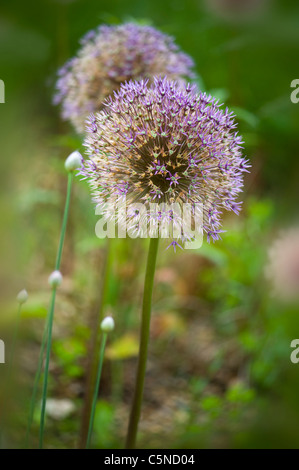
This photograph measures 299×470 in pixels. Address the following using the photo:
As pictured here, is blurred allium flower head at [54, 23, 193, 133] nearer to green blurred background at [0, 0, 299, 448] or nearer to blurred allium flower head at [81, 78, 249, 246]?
green blurred background at [0, 0, 299, 448]

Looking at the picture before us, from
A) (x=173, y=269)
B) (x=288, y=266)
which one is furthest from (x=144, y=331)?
(x=173, y=269)

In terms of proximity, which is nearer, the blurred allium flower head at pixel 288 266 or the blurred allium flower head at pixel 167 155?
the blurred allium flower head at pixel 167 155

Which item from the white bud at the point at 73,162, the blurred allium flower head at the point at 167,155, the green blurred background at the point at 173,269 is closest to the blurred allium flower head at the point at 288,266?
the green blurred background at the point at 173,269

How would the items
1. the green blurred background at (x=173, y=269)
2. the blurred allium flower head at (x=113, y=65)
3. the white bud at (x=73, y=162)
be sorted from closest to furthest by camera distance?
the white bud at (x=73, y=162)
the blurred allium flower head at (x=113, y=65)
the green blurred background at (x=173, y=269)

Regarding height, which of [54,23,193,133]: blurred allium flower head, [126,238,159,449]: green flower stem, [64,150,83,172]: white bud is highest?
[54,23,193,133]: blurred allium flower head

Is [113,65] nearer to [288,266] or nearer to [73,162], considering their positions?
[73,162]

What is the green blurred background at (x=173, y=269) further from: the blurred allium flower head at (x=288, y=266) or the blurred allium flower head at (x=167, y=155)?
the blurred allium flower head at (x=167, y=155)

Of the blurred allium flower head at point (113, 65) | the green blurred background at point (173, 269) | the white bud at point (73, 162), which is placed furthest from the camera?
the green blurred background at point (173, 269)

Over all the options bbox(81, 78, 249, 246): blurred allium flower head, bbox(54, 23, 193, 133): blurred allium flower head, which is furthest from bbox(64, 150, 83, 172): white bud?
bbox(54, 23, 193, 133): blurred allium flower head
